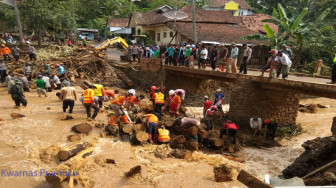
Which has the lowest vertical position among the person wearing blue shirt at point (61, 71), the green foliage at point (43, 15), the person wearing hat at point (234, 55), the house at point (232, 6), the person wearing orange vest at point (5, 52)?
the person wearing blue shirt at point (61, 71)

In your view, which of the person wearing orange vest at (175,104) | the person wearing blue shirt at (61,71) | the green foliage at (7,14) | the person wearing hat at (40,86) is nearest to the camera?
the person wearing orange vest at (175,104)

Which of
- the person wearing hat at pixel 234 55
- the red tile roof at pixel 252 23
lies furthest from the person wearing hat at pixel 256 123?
the red tile roof at pixel 252 23

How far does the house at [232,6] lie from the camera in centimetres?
4219

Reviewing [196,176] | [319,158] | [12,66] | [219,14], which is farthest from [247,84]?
[219,14]

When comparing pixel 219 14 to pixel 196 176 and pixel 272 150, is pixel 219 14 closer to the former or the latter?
pixel 272 150

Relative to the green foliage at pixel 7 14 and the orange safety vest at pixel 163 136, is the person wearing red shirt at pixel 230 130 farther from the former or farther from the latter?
the green foliage at pixel 7 14

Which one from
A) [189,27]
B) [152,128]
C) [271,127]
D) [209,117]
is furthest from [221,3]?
[152,128]

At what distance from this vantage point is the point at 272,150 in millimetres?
10008

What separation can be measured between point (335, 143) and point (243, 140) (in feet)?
16.3

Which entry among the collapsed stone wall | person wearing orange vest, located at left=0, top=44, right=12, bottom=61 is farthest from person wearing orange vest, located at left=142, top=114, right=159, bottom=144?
person wearing orange vest, located at left=0, top=44, right=12, bottom=61

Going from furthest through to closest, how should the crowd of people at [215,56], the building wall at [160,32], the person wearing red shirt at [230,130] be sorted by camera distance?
the building wall at [160,32], the crowd of people at [215,56], the person wearing red shirt at [230,130]

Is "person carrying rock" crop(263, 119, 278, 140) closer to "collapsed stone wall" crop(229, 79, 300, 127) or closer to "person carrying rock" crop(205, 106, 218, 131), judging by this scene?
"collapsed stone wall" crop(229, 79, 300, 127)

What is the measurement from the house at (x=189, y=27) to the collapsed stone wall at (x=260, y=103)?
8.12m

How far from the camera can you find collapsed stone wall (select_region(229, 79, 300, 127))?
1110 cm
